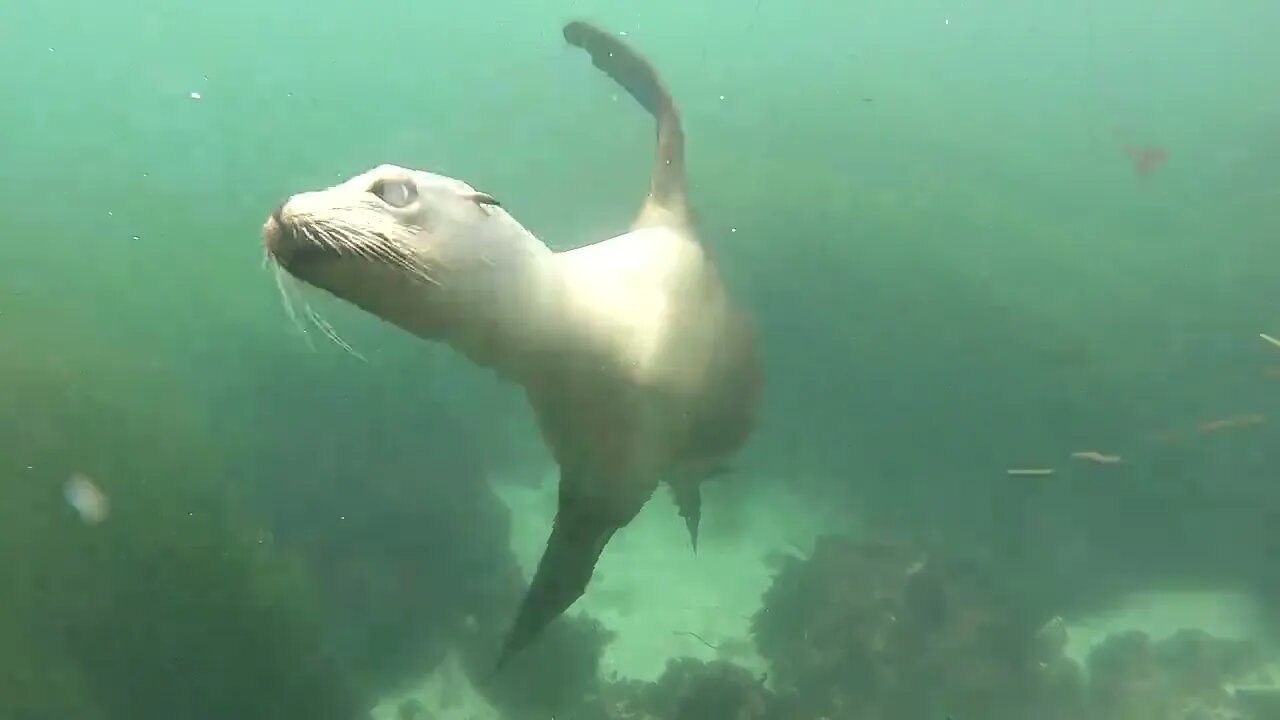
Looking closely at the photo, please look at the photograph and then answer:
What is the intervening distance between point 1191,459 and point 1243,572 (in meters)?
0.54

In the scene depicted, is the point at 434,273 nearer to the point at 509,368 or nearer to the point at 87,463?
the point at 509,368

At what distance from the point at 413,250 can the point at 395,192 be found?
11 cm

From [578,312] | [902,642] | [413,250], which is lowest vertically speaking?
[902,642]

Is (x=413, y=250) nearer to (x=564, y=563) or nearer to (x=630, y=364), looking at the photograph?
(x=630, y=364)

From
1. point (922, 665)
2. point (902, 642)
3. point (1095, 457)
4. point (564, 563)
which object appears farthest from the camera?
point (1095, 457)

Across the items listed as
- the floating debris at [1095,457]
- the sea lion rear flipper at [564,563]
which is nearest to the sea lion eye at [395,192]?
the sea lion rear flipper at [564,563]

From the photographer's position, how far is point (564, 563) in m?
2.52

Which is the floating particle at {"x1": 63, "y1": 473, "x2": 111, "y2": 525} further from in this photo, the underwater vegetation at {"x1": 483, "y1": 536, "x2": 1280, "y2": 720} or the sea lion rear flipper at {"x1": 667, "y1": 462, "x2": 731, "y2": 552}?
the sea lion rear flipper at {"x1": 667, "y1": 462, "x2": 731, "y2": 552}

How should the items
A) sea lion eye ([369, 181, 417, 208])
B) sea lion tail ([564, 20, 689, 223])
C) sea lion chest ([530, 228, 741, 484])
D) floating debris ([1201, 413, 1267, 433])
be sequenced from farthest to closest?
floating debris ([1201, 413, 1267, 433])
sea lion tail ([564, 20, 689, 223])
sea lion chest ([530, 228, 741, 484])
sea lion eye ([369, 181, 417, 208])

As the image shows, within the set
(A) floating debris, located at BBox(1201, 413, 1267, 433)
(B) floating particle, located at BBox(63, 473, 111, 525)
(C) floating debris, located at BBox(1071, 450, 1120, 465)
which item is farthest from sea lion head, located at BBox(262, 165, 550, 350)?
(A) floating debris, located at BBox(1201, 413, 1267, 433)

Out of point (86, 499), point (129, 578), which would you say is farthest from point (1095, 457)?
point (86, 499)

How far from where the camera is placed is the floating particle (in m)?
2.91

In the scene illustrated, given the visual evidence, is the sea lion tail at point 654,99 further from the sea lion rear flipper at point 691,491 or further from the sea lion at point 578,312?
the sea lion rear flipper at point 691,491

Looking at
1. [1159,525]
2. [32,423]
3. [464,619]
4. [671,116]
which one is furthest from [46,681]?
[1159,525]
